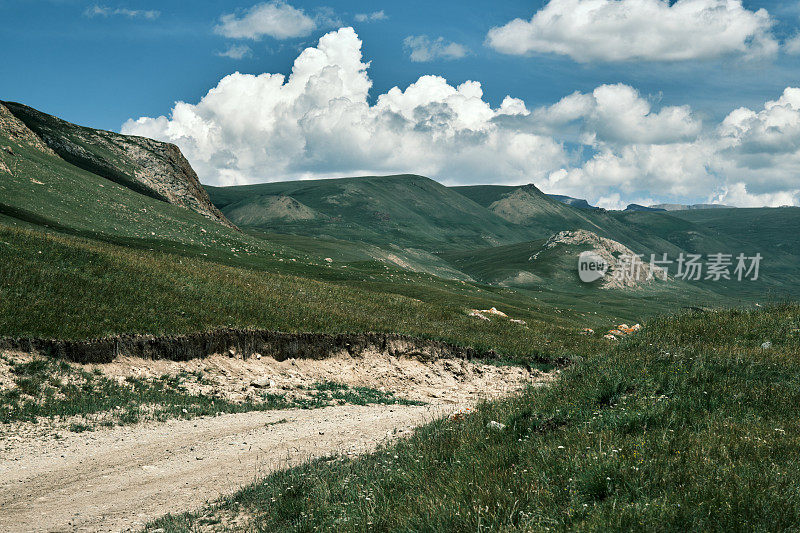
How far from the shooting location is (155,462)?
1320 cm

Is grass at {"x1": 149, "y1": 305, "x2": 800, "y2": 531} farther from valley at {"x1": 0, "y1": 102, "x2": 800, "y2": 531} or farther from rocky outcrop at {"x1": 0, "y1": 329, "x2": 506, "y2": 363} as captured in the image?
rocky outcrop at {"x1": 0, "y1": 329, "x2": 506, "y2": 363}

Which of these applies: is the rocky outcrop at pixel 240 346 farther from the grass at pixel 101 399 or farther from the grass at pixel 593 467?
the grass at pixel 593 467

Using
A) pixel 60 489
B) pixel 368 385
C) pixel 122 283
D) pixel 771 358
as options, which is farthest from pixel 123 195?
pixel 771 358

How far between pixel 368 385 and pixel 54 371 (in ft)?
42.2

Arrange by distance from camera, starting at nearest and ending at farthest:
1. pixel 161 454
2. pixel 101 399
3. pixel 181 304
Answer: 1. pixel 161 454
2. pixel 101 399
3. pixel 181 304

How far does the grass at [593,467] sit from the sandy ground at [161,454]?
1.52 m

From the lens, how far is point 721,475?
685 cm

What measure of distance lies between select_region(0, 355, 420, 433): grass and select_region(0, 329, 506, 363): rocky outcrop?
0.68 m

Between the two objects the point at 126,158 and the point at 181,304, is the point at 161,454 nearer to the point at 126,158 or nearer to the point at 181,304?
the point at 181,304

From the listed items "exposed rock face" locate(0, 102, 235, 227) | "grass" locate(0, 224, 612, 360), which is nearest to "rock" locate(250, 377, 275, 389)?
"grass" locate(0, 224, 612, 360)

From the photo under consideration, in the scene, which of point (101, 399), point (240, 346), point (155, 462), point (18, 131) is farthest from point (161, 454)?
point (18, 131)

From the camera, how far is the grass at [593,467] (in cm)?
638

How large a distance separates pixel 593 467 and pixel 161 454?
1107 cm

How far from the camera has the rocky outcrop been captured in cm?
1934
